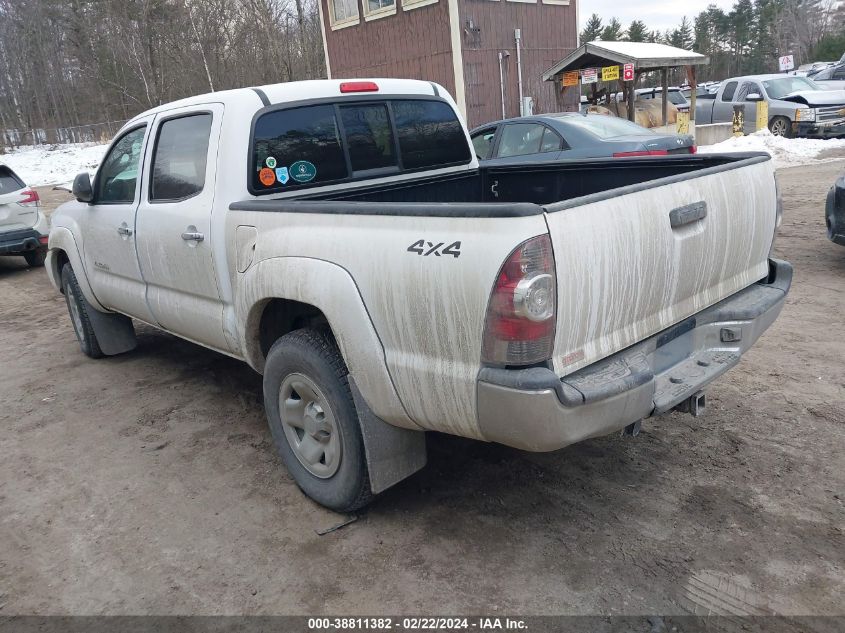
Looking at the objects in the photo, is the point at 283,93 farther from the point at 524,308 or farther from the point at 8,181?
the point at 8,181

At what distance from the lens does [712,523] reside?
3061mm

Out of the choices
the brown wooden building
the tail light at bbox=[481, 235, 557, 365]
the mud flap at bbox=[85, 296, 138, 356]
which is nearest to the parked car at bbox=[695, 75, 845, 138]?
the brown wooden building

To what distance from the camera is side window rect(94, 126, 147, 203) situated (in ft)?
15.1

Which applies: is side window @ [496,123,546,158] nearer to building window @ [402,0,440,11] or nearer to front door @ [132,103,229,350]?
front door @ [132,103,229,350]

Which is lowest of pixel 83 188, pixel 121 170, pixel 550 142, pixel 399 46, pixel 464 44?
pixel 550 142

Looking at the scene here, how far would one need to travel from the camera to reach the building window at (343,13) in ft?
70.4

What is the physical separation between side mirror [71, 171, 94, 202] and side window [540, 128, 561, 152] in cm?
607

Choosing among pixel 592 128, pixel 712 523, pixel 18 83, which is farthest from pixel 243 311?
pixel 18 83

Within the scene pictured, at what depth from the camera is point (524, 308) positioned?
230cm

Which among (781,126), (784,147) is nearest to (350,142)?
(784,147)

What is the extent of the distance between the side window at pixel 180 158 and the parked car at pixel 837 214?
18.9ft

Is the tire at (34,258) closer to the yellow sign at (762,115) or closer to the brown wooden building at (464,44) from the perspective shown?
the brown wooden building at (464,44)

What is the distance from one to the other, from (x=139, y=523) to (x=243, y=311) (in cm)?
115

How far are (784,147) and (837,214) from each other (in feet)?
35.7
